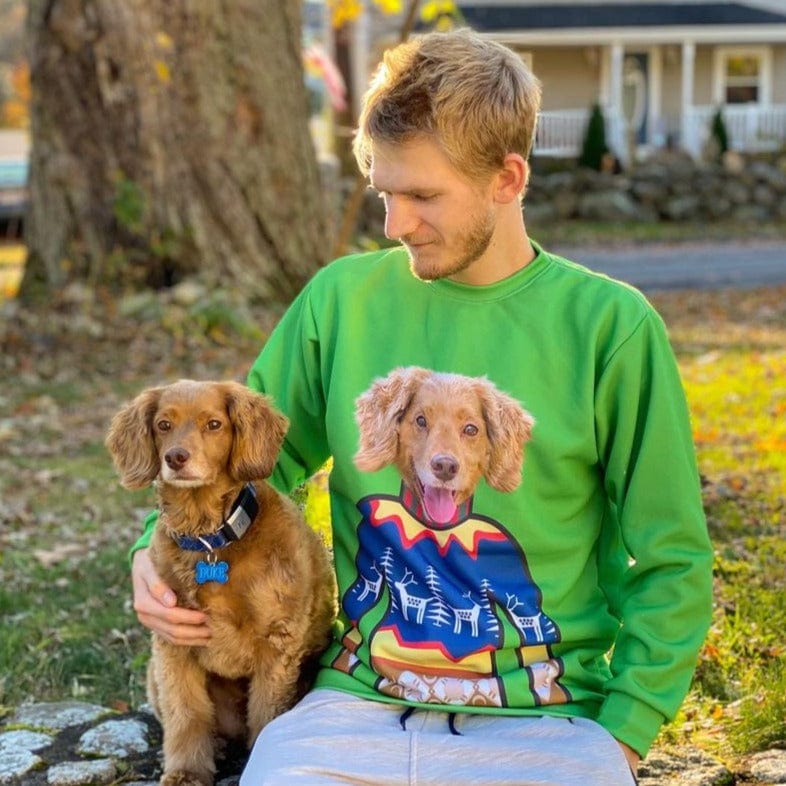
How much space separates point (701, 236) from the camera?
24125 mm

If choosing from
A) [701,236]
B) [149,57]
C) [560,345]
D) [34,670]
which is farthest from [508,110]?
[701,236]

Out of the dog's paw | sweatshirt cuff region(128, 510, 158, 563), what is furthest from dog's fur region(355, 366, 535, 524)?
the dog's paw

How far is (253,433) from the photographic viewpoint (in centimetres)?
333

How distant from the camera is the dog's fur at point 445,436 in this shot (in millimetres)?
3162

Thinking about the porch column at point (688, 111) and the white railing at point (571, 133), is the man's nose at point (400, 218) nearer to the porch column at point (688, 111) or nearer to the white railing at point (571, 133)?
the white railing at point (571, 133)

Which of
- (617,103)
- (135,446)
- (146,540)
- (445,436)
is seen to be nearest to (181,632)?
(146,540)

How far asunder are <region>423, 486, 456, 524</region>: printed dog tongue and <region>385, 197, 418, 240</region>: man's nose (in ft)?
2.05

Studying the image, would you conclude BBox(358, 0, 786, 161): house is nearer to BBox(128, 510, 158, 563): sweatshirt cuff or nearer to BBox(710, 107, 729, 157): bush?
BBox(710, 107, 729, 157): bush

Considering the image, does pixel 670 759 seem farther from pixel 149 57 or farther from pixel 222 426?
pixel 149 57

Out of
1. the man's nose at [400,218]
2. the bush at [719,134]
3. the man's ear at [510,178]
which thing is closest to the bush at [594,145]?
the bush at [719,134]

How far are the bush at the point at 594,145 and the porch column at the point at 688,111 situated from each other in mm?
3276

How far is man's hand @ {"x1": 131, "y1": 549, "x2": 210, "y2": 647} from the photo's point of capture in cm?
338

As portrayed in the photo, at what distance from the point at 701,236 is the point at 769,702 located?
2114cm

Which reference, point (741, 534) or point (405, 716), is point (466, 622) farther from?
point (741, 534)
